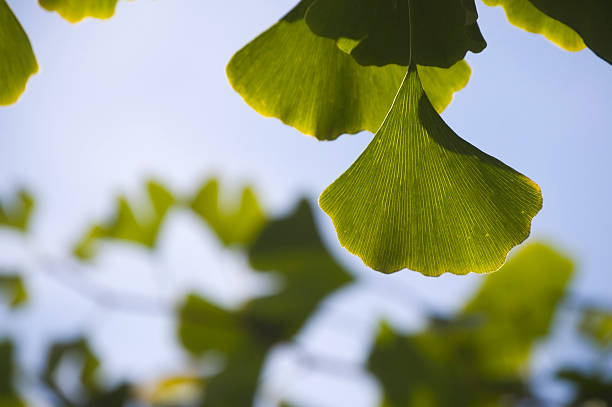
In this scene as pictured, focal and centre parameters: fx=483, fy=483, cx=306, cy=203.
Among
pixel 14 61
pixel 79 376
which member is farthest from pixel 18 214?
pixel 14 61

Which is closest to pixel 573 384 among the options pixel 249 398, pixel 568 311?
pixel 568 311

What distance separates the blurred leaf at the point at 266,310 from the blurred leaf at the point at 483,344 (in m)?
0.25

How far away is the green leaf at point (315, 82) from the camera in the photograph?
33 cm

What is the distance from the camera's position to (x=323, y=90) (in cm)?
35

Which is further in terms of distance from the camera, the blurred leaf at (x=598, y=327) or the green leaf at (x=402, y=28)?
the blurred leaf at (x=598, y=327)

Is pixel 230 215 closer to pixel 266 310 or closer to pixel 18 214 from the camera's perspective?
pixel 266 310

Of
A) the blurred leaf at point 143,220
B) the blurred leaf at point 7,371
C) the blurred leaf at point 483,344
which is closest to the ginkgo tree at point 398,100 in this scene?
the blurred leaf at point 483,344

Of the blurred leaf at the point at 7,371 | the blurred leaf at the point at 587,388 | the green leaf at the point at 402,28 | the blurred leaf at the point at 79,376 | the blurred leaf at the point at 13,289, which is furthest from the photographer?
the blurred leaf at the point at 13,289

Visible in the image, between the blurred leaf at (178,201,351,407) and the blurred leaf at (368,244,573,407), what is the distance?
0.25 m

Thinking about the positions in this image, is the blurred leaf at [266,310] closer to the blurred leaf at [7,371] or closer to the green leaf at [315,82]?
the blurred leaf at [7,371]

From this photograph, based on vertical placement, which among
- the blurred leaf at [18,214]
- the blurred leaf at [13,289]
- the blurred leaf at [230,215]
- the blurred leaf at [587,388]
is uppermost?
the blurred leaf at [230,215]

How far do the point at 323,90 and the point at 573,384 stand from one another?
3.12ft

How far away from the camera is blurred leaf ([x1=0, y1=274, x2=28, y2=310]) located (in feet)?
6.12

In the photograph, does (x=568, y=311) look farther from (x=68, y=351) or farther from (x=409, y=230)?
(x=68, y=351)
